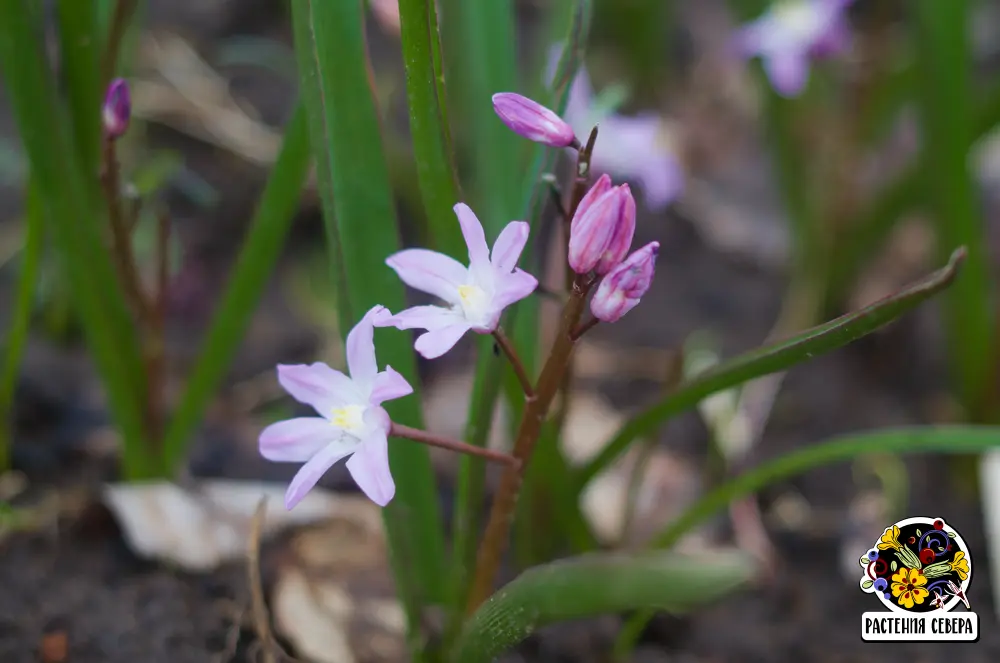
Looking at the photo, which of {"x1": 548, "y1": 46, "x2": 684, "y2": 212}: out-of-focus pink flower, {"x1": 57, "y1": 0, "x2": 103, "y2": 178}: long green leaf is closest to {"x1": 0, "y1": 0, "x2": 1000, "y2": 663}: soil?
{"x1": 548, "y1": 46, "x2": 684, "y2": 212}: out-of-focus pink flower

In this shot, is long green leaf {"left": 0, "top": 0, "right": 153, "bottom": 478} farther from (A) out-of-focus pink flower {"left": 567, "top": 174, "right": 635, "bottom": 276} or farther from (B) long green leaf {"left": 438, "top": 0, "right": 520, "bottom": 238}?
(A) out-of-focus pink flower {"left": 567, "top": 174, "right": 635, "bottom": 276}

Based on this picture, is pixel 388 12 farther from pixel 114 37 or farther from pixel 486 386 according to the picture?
pixel 486 386

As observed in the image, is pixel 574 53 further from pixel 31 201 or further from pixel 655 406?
pixel 31 201

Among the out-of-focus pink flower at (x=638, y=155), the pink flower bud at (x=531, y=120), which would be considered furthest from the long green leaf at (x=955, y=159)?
the pink flower bud at (x=531, y=120)

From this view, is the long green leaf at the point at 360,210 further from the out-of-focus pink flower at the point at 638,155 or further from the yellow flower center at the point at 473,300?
the out-of-focus pink flower at the point at 638,155

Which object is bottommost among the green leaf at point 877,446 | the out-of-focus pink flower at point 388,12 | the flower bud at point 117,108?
the green leaf at point 877,446

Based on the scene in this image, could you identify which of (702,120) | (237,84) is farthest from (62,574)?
(702,120)

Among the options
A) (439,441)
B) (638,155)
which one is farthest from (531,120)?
(638,155)
